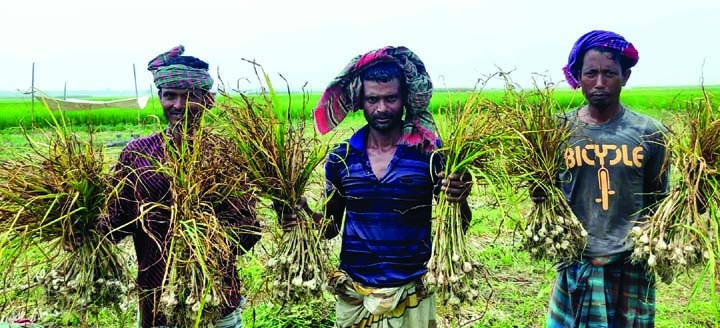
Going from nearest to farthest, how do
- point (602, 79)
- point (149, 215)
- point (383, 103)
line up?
point (149, 215) < point (383, 103) < point (602, 79)

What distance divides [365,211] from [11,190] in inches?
49.2

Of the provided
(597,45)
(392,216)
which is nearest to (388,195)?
(392,216)

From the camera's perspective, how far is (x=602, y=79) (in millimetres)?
2314

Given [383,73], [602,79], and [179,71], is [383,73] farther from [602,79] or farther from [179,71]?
[602,79]

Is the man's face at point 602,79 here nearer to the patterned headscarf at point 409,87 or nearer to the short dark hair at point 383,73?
the patterned headscarf at point 409,87

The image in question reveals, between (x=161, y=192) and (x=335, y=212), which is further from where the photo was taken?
(x=335, y=212)

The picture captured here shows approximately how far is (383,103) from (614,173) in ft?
3.44

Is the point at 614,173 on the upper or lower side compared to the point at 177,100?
lower

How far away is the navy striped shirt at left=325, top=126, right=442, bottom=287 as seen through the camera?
216 cm

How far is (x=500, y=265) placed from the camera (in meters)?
4.77

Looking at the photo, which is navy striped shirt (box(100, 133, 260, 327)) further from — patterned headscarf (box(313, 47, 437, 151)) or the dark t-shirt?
the dark t-shirt

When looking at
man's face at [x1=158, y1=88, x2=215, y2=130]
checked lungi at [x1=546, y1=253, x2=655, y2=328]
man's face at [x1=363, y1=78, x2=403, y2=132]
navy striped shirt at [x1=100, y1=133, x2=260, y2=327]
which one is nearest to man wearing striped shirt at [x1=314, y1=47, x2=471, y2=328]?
man's face at [x1=363, y1=78, x2=403, y2=132]

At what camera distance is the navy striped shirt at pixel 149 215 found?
1.96m

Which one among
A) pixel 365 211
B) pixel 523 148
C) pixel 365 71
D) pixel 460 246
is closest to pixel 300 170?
pixel 365 211
